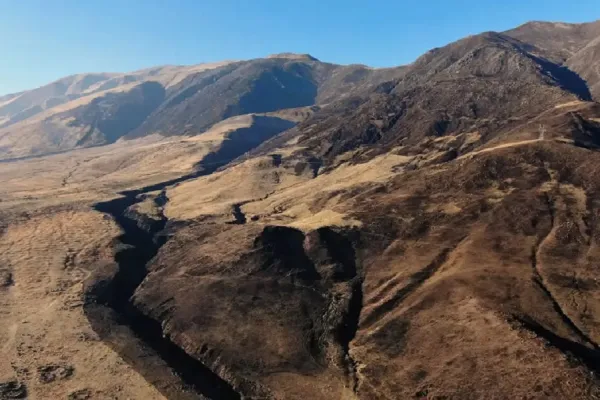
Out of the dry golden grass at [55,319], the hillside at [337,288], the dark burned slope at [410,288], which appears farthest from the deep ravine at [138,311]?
the dry golden grass at [55,319]

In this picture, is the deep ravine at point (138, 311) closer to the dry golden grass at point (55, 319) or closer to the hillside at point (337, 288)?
the hillside at point (337, 288)

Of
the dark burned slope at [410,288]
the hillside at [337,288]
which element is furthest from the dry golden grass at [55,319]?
the dark burned slope at [410,288]

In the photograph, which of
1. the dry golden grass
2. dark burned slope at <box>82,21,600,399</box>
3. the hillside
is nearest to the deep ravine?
A: the hillside

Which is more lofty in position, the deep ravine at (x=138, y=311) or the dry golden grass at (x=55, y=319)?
the dry golden grass at (x=55, y=319)

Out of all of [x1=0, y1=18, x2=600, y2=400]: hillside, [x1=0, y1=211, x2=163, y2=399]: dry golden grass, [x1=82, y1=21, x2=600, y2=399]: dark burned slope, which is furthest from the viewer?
[x1=0, y1=211, x2=163, y2=399]: dry golden grass

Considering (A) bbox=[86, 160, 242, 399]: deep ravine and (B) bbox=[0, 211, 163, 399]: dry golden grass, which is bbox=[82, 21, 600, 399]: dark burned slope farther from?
(B) bbox=[0, 211, 163, 399]: dry golden grass

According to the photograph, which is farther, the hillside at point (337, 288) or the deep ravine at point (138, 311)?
the deep ravine at point (138, 311)

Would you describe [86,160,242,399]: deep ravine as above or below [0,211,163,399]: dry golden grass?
below

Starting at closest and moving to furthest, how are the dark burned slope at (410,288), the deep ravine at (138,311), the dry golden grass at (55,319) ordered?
the dark burned slope at (410,288) < the dry golden grass at (55,319) < the deep ravine at (138,311)

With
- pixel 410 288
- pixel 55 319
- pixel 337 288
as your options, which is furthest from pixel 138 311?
pixel 410 288

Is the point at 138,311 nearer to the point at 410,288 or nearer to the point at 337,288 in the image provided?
the point at 337,288

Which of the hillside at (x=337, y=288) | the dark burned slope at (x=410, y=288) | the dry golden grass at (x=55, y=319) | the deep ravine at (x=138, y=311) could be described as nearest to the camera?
the dark burned slope at (x=410, y=288)

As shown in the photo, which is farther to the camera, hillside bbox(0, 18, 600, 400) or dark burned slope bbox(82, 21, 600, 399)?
hillside bbox(0, 18, 600, 400)
